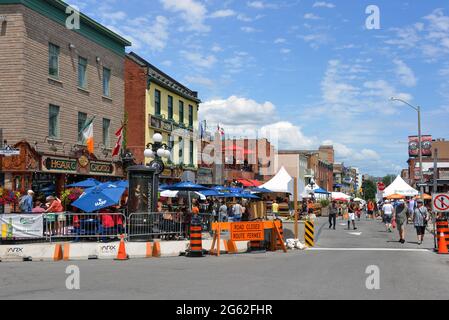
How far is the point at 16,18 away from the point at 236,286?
718 inches

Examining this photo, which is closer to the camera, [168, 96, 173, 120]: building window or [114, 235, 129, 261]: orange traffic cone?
[114, 235, 129, 261]: orange traffic cone

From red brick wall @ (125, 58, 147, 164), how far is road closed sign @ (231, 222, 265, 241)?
63.3 feet

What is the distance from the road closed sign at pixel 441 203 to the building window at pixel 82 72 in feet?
60.8

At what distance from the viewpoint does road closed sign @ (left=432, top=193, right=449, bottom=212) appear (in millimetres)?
18656

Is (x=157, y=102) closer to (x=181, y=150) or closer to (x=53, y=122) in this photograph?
(x=181, y=150)

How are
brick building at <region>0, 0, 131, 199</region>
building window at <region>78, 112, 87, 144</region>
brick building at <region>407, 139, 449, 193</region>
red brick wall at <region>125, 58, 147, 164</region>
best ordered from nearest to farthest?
brick building at <region>0, 0, 131, 199</region> < building window at <region>78, 112, 87, 144</region> < red brick wall at <region>125, 58, 147, 164</region> < brick building at <region>407, 139, 449, 193</region>

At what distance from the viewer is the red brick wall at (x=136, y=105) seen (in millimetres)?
35469

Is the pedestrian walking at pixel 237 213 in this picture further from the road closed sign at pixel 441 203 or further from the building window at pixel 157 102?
the road closed sign at pixel 441 203

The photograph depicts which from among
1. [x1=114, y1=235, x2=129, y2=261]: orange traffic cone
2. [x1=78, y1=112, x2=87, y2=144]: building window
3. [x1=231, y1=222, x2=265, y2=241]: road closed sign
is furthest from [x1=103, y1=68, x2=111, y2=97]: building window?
[x1=114, y1=235, x2=129, y2=261]: orange traffic cone

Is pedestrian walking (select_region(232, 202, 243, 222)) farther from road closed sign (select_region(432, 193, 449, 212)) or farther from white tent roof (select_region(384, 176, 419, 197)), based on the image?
white tent roof (select_region(384, 176, 419, 197))

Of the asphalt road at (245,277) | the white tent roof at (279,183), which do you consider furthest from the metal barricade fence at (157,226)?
the white tent roof at (279,183)

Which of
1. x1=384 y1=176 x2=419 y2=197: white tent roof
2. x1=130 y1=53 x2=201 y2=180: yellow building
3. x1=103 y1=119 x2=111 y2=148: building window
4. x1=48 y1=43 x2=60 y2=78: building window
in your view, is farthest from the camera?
x1=384 y1=176 x2=419 y2=197: white tent roof

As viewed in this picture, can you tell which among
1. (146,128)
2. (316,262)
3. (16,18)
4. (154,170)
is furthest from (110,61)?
(316,262)

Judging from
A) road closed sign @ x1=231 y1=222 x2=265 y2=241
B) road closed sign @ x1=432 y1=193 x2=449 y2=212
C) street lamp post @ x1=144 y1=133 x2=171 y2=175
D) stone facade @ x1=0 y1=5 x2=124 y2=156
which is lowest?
road closed sign @ x1=231 y1=222 x2=265 y2=241
